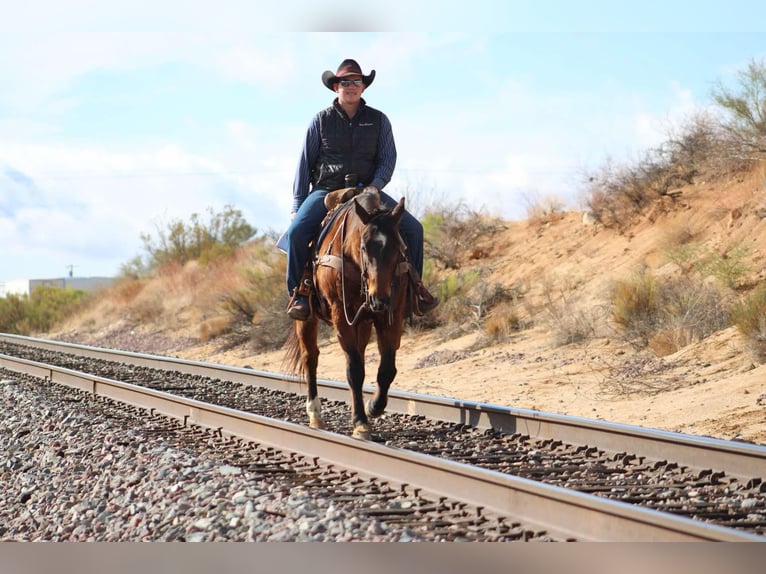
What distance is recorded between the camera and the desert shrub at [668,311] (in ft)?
48.6

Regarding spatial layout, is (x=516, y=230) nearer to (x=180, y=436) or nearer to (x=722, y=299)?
(x=722, y=299)

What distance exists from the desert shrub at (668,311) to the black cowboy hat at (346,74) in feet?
23.4

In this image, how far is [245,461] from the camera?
8.45 m

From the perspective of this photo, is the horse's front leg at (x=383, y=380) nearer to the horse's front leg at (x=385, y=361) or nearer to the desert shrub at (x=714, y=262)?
the horse's front leg at (x=385, y=361)

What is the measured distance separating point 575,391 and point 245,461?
20.0ft

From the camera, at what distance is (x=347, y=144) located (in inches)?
389

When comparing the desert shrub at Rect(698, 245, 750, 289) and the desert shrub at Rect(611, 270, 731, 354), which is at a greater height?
the desert shrub at Rect(698, 245, 750, 289)

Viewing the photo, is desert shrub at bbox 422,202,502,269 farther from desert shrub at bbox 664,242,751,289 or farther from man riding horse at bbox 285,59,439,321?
man riding horse at bbox 285,59,439,321

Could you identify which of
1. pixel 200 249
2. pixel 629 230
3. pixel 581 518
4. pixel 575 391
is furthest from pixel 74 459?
pixel 200 249

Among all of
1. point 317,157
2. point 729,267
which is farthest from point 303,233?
point 729,267

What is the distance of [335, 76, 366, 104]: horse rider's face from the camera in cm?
962

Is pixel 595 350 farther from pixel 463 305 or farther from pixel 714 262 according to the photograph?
pixel 463 305

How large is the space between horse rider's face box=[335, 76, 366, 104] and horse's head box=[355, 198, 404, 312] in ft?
5.18

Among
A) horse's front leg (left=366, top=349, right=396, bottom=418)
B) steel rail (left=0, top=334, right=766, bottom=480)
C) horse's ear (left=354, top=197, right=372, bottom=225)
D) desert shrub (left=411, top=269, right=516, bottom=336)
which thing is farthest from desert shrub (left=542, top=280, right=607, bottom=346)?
horse's ear (left=354, top=197, right=372, bottom=225)
